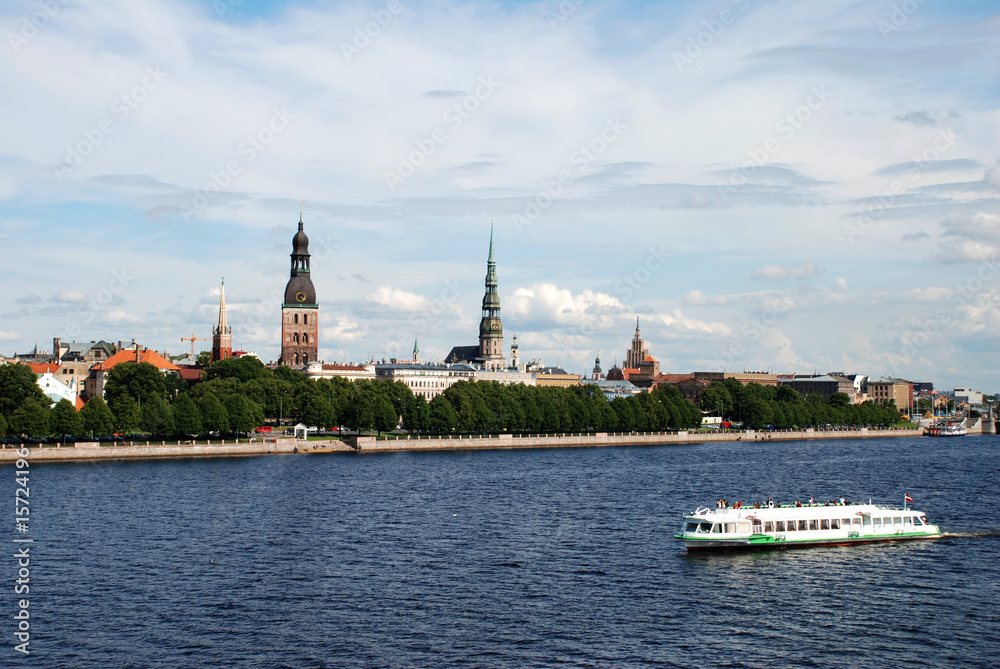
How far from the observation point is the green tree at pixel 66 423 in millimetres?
108438

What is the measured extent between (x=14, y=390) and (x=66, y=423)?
16.1 meters

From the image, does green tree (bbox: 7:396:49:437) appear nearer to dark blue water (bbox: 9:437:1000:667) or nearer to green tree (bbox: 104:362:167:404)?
dark blue water (bbox: 9:437:1000:667)

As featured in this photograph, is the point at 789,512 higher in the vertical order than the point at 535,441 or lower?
lower

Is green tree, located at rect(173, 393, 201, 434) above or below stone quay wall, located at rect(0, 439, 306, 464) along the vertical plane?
above

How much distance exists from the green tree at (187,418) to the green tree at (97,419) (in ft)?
25.3

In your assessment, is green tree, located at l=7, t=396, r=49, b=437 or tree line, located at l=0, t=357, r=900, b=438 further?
tree line, located at l=0, t=357, r=900, b=438

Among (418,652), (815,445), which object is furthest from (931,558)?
(815,445)

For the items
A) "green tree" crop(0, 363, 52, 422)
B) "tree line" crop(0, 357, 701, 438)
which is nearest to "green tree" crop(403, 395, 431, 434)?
"tree line" crop(0, 357, 701, 438)

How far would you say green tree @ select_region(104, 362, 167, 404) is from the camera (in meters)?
134

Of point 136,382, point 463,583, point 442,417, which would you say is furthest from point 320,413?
point 463,583

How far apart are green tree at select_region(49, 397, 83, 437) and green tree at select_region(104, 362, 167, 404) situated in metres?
23.1

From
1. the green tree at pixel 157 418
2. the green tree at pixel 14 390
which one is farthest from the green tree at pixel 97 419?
the green tree at pixel 14 390

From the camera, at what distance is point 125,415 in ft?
383

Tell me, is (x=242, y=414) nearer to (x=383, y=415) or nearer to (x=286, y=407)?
(x=383, y=415)
